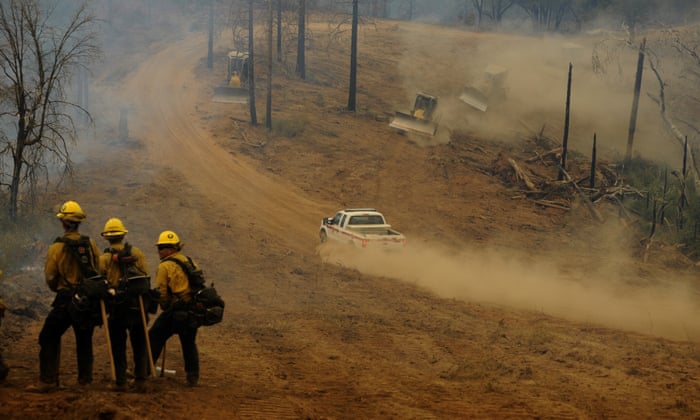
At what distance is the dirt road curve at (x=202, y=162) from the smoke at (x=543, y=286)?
4297 millimetres

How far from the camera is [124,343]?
934 cm

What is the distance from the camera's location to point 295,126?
3944cm

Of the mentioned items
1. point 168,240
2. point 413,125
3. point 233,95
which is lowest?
point 413,125

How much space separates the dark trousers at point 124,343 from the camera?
30.1ft

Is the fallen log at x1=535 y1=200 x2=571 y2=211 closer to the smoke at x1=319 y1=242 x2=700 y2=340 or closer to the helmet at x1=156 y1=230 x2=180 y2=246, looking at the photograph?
the smoke at x1=319 y1=242 x2=700 y2=340

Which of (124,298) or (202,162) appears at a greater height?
(124,298)

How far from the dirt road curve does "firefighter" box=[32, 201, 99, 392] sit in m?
16.2

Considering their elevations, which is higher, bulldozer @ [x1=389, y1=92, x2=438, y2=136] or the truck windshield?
bulldozer @ [x1=389, y1=92, x2=438, y2=136]

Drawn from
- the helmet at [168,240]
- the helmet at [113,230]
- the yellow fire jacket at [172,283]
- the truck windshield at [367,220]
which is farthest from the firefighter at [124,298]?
the truck windshield at [367,220]

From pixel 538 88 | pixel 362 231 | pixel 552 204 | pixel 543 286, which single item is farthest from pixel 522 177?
pixel 538 88

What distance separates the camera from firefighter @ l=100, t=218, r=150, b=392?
9.12 metres

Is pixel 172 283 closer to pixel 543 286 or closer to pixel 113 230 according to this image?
pixel 113 230

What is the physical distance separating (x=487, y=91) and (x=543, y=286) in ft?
81.7

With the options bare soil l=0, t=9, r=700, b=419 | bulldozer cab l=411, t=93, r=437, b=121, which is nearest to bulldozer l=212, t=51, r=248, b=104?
bare soil l=0, t=9, r=700, b=419
